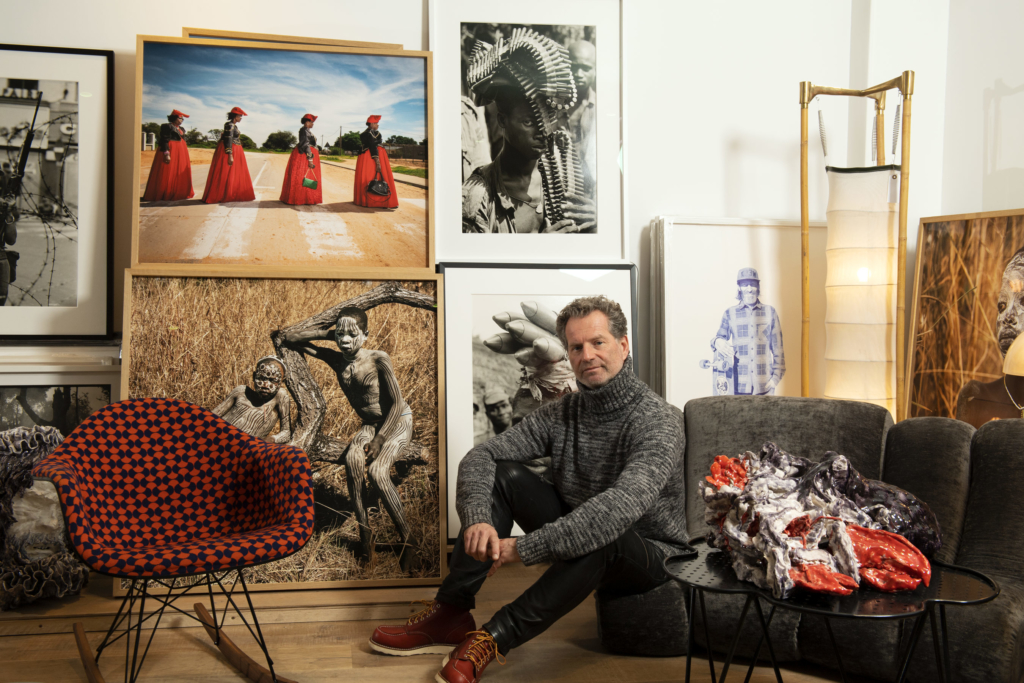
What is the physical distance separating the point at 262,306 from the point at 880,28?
3.10m

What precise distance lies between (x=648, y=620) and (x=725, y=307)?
1.56m

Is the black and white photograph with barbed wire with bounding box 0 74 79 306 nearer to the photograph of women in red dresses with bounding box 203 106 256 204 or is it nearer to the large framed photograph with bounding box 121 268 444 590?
the large framed photograph with bounding box 121 268 444 590

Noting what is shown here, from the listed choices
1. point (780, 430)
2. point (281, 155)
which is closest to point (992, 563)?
point (780, 430)

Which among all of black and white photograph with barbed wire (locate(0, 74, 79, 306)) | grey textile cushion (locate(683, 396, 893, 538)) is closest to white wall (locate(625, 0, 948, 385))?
grey textile cushion (locate(683, 396, 893, 538))

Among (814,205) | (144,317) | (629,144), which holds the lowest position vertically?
(144,317)

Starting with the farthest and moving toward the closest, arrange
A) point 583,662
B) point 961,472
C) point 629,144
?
point 629,144 < point 583,662 < point 961,472

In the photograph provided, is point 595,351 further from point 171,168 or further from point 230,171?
point 171,168

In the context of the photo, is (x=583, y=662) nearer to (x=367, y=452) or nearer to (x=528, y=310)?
(x=367, y=452)

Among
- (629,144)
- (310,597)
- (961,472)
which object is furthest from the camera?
(629,144)

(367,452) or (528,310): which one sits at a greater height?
(528,310)

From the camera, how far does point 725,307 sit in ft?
10.3

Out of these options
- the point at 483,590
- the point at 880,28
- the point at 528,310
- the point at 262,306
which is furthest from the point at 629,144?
the point at 483,590

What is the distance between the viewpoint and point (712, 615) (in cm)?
204

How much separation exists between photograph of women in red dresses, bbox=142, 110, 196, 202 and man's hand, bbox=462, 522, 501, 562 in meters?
1.85
